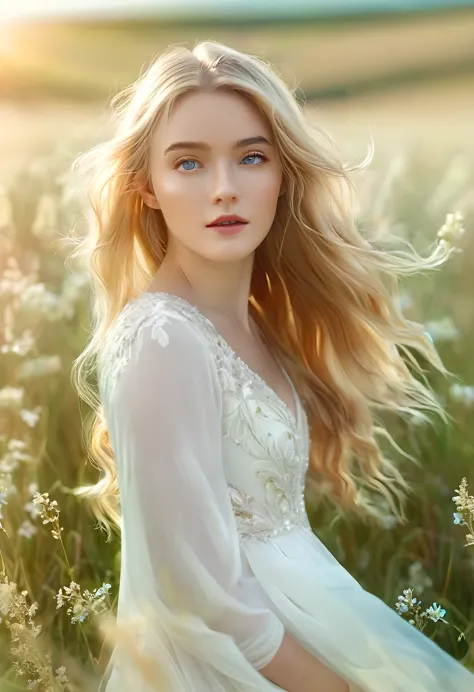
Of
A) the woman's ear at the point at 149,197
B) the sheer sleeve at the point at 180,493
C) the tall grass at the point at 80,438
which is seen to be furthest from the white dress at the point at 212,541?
the tall grass at the point at 80,438

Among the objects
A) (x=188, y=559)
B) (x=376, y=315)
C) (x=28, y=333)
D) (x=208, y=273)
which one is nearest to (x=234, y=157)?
(x=208, y=273)

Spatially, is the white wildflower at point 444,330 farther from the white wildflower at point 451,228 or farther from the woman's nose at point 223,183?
the woman's nose at point 223,183

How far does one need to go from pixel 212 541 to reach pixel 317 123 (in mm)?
802

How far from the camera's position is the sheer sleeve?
90 centimetres

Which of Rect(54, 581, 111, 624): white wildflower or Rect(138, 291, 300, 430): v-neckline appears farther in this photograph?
Rect(54, 581, 111, 624): white wildflower

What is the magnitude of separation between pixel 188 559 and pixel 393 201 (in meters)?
0.82

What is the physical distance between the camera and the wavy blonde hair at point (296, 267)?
3.41 feet

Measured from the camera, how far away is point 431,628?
1542 millimetres

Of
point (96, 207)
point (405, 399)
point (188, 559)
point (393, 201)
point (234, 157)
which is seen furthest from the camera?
point (393, 201)

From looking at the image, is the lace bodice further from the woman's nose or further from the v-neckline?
the woman's nose

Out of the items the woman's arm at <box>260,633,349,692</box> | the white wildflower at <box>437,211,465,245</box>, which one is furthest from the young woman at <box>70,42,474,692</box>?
the white wildflower at <box>437,211,465,245</box>

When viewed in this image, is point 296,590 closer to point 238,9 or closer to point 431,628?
point 431,628

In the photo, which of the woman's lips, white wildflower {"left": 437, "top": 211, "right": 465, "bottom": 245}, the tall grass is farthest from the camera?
the tall grass

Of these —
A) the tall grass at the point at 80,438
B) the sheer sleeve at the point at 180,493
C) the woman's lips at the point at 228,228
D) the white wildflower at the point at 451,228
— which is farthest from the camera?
the tall grass at the point at 80,438
